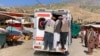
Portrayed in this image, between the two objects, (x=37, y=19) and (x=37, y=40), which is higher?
(x=37, y=19)

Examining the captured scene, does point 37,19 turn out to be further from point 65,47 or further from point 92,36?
point 92,36

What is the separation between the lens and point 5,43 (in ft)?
78.2

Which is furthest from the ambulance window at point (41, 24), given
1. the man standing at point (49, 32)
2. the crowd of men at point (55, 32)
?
the man standing at point (49, 32)

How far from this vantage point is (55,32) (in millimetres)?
18391

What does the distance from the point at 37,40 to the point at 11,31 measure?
5942mm

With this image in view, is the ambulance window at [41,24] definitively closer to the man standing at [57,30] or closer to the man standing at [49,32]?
the man standing at [49,32]

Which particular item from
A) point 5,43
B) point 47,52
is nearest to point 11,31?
point 5,43

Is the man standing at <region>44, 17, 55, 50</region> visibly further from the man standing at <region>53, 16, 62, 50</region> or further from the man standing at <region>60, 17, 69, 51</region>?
the man standing at <region>60, 17, 69, 51</region>

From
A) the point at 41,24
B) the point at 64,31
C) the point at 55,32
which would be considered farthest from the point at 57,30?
the point at 41,24

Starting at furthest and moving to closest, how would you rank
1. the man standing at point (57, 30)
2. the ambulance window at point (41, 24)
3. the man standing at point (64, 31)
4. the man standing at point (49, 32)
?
the ambulance window at point (41, 24) < the man standing at point (49, 32) < the man standing at point (57, 30) < the man standing at point (64, 31)

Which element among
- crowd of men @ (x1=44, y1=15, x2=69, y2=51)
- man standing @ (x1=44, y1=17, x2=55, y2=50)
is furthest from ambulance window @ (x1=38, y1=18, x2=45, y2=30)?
man standing @ (x1=44, y1=17, x2=55, y2=50)

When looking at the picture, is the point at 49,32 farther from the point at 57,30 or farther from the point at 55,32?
the point at 57,30

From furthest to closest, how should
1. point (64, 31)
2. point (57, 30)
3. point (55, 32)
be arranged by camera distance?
1. point (55, 32)
2. point (57, 30)
3. point (64, 31)

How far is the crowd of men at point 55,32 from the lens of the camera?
18156 mm
